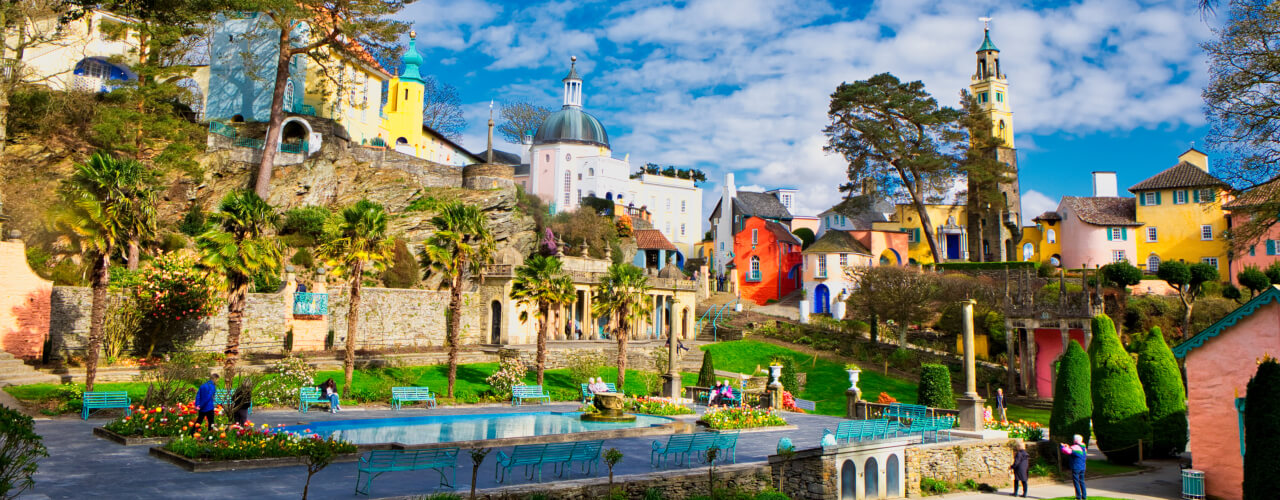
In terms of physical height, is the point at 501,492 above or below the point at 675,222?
below

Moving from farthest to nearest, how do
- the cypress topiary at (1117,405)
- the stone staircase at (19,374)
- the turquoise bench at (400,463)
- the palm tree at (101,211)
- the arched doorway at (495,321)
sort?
the arched doorway at (495,321)
the cypress topiary at (1117,405)
the stone staircase at (19,374)
the palm tree at (101,211)
the turquoise bench at (400,463)

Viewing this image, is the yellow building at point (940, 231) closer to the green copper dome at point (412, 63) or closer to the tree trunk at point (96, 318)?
the green copper dome at point (412, 63)

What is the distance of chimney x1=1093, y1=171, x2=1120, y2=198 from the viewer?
6078 centimetres

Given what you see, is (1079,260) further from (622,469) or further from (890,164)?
(622,469)

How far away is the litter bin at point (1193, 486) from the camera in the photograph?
57.4 ft

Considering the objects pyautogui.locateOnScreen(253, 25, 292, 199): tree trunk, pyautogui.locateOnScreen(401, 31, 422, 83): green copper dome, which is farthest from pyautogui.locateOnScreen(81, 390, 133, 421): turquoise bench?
pyautogui.locateOnScreen(401, 31, 422, 83): green copper dome

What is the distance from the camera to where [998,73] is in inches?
2874

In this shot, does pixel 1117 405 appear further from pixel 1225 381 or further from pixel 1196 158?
pixel 1196 158

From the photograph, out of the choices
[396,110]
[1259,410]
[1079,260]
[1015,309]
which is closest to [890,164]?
[1079,260]

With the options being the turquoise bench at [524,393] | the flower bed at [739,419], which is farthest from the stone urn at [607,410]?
the turquoise bench at [524,393]

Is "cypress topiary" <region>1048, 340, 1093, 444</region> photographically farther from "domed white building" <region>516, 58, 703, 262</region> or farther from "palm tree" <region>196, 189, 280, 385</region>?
"domed white building" <region>516, 58, 703, 262</region>

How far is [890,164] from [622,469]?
45.5m

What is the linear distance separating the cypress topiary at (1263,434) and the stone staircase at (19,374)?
29.4 m

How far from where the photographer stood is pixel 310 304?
3203cm
